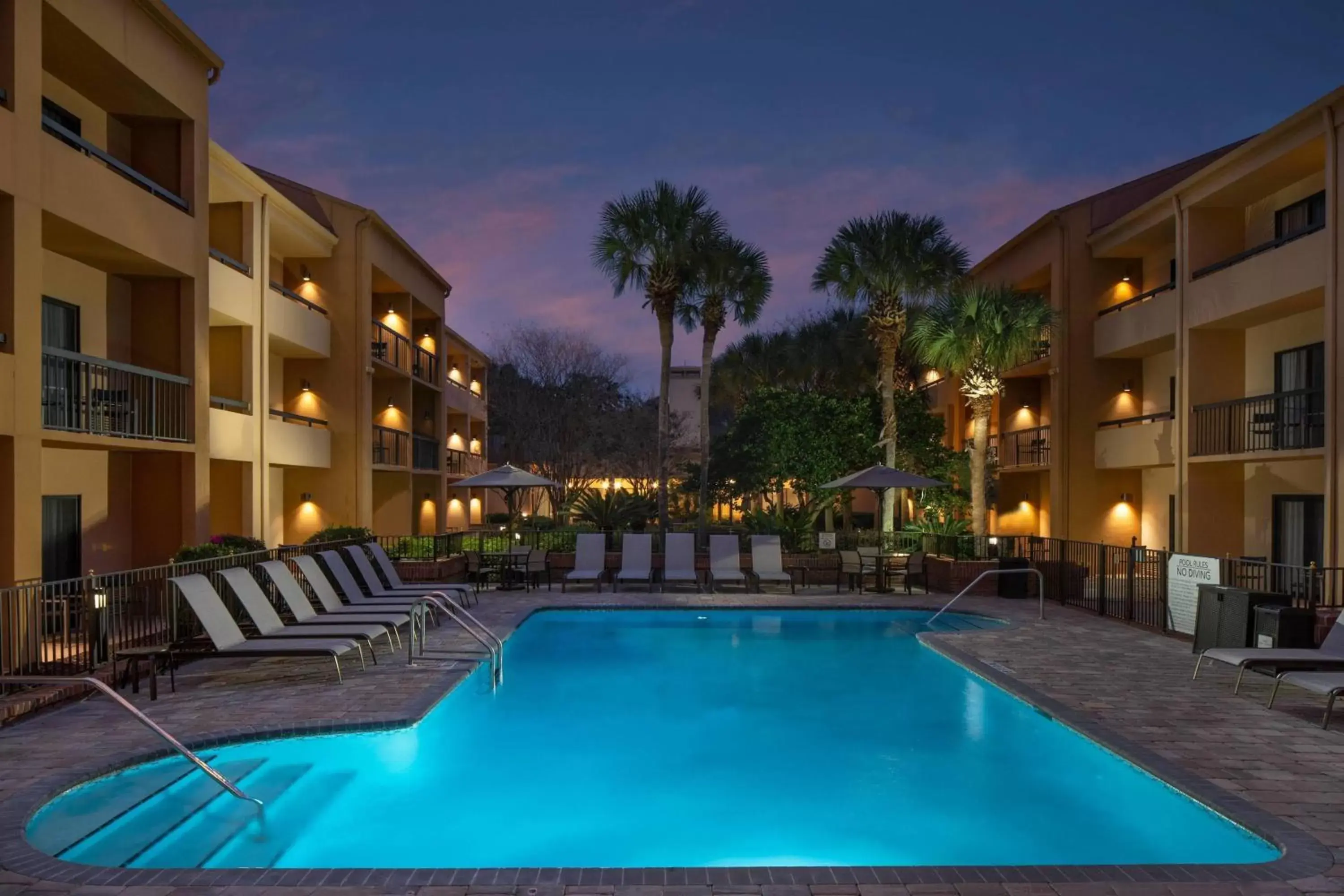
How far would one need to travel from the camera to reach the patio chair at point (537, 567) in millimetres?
18297

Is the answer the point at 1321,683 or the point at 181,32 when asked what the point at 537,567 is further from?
the point at 1321,683

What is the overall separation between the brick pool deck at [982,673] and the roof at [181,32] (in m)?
8.81

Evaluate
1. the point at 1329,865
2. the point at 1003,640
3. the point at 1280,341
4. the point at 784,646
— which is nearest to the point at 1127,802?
the point at 1329,865

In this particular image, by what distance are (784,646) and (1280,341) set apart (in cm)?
1197

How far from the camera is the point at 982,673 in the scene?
10.1m

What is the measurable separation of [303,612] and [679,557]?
866 centimetres

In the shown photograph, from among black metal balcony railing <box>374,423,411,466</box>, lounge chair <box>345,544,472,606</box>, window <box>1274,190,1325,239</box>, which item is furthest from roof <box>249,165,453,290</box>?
window <box>1274,190,1325,239</box>

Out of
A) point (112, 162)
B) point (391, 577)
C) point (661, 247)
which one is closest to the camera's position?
point (112, 162)

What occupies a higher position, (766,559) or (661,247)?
(661,247)

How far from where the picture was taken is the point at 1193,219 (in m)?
18.3

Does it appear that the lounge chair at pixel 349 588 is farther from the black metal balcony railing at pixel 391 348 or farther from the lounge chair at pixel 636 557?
the black metal balcony railing at pixel 391 348

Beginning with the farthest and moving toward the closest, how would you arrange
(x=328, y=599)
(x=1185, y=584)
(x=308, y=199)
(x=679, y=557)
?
(x=308, y=199), (x=679, y=557), (x=1185, y=584), (x=328, y=599)

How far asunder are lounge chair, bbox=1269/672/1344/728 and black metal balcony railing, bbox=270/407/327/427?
17.4 meters

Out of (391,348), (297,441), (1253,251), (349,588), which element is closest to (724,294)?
(391,348)
